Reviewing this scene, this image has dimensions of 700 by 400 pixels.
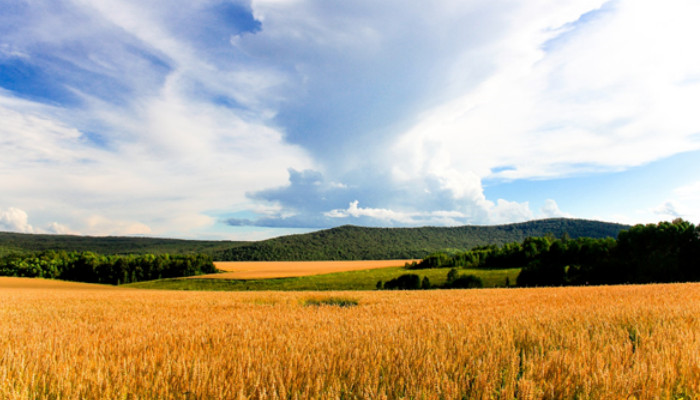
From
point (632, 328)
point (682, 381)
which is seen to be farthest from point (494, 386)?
point (632, 328)

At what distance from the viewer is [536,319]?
655cm

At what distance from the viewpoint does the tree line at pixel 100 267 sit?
354ft

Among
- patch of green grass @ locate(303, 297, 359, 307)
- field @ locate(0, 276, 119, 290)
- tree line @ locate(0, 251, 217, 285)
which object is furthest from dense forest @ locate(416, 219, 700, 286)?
tree line @ locate(0, 251, 217, 285)

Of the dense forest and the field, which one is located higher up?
the dense forest

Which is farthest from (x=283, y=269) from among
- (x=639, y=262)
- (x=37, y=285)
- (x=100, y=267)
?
(x=639, y=262)

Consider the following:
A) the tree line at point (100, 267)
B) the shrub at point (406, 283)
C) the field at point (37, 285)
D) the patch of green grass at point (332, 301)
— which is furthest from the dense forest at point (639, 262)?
the tree line at point (100, 267)

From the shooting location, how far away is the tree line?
354 feet

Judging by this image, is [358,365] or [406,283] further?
[406,283]

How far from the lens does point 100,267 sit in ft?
360

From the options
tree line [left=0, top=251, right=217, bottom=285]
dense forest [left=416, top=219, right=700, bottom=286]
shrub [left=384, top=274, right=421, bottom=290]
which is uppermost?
dense forest [left=416, top=219, right=700, bottom=286]

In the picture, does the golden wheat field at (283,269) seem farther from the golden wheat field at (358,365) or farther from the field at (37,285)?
the golden wheat field at (358,365)

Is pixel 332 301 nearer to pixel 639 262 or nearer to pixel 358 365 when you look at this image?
pixel 358 365

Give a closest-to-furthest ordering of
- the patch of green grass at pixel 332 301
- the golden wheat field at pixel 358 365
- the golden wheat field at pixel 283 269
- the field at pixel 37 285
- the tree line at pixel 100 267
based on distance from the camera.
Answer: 1. the golden wheat field at pixel 358 365
2. the patch of green grass at pixel 332 301
3. the field at pixel 37 285
4. the golden wheat field at pixel 283 269
5. the tree line at pixel 100 267

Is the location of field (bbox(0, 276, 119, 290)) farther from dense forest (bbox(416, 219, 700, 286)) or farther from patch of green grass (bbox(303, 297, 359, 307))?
dense forest (bbox(416, 219, 700, 286))
